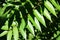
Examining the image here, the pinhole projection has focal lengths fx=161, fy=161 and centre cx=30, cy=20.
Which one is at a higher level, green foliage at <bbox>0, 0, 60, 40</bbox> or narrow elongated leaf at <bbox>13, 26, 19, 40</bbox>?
green foliage at <bbox>0, 0, 60, 40</bbox>

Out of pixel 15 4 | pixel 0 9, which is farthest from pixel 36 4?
pixel 0 9

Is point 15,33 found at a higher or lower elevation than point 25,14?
lower

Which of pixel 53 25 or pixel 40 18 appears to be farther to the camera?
pixel 53 25

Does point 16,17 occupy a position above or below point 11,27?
above

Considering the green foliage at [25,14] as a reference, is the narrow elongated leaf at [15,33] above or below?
below

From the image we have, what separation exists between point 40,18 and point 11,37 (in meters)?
0.25

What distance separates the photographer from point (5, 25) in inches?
45.2

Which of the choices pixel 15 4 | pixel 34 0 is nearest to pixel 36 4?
pixel 34 0

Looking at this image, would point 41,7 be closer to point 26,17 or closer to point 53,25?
point 26,17

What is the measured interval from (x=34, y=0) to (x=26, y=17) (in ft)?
0.43

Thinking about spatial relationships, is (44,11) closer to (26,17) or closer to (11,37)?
(26,17)

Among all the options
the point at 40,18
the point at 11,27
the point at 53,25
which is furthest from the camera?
the point at 53,25

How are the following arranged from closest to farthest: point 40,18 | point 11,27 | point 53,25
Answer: point 40,18 < point 11,27 < point 53,25

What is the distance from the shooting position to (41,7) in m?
1.06
